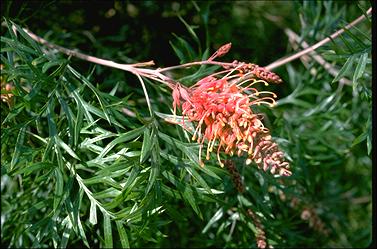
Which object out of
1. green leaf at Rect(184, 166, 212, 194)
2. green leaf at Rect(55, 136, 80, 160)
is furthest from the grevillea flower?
green leaf at Rect(55, 136, 80, 160)

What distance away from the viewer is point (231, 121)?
0.88 meters

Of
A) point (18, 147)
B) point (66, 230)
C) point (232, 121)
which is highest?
point (232, 121)

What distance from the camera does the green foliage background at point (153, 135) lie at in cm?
100

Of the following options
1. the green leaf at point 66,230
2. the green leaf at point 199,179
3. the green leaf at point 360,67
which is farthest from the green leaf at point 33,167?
the green leaf at point 360,67

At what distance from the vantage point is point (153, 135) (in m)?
0.98

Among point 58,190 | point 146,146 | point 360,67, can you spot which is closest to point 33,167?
point 58,190

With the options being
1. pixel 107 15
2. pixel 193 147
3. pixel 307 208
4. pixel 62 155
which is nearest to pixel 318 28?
pixel 307 208

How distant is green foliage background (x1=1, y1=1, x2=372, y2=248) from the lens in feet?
3.29

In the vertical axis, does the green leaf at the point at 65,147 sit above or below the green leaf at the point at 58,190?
above

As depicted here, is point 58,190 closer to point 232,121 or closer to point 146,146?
point 146,146

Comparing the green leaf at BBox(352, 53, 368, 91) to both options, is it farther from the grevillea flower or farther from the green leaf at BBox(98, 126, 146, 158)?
the green leaf at BBox(98, 126, 146, 158)

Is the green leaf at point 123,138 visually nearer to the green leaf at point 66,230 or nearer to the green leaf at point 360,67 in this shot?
the green leaf at point 66,230

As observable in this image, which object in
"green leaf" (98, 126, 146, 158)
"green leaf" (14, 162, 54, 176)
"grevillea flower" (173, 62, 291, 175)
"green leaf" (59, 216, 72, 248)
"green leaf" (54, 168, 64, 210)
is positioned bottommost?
"green leaf" (59, 216, 72, 248)

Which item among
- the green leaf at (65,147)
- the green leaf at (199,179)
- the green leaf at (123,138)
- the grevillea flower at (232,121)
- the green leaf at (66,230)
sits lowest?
the green leaf at (66,230)
